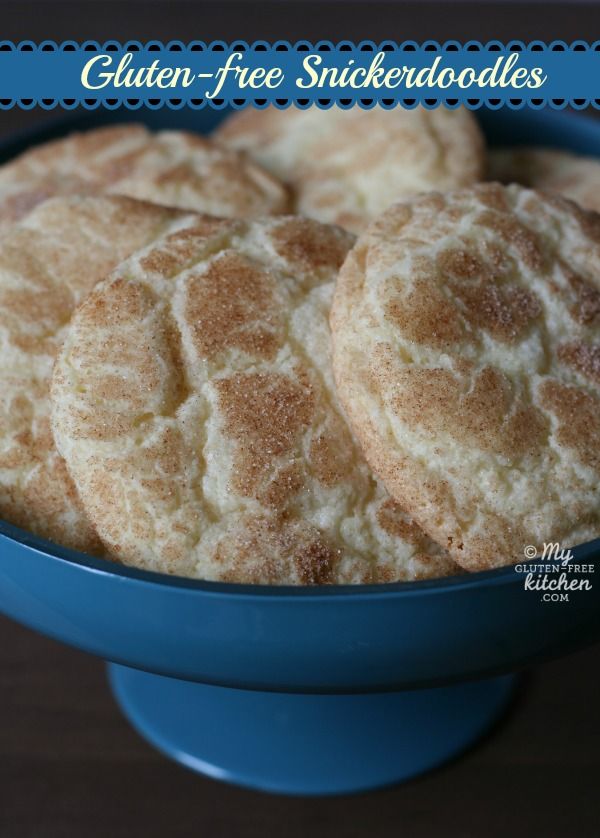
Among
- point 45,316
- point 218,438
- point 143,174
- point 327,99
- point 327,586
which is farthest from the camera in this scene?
point 327,99

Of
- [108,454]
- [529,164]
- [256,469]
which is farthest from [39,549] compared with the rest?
[529,164]

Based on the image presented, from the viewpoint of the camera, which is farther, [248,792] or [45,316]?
[248,792]

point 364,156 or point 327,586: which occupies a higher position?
point 364,156

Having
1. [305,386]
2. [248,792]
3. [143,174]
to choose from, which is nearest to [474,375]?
[305,386]

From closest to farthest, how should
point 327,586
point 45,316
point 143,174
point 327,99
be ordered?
point 327,586, point 45,316, point 143,174, point 327,99

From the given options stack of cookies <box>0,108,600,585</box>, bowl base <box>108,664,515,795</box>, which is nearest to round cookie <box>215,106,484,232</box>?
stack of cookies <box>0,108,600,585</box>

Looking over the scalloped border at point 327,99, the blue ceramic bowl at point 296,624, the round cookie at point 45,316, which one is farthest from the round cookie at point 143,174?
the blue ceramic bowl at point 296,624

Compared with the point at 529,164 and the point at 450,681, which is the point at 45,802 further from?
the point at 529,164

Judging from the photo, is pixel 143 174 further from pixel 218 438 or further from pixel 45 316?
pixel 218 438

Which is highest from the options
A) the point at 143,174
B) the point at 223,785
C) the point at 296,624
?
the point at 143,174
